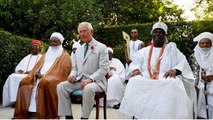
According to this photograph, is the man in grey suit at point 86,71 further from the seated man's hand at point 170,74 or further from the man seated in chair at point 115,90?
the man seated in chair at point 115,90

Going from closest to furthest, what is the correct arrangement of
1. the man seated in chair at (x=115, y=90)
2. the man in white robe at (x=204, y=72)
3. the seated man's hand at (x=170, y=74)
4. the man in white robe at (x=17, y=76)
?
the seated man's hand at (x=170, y=74), the man in white robe at (x=204, y=72), the man in white robe at (x=17, y=76), the man seated in chair at (x=115, y=90)

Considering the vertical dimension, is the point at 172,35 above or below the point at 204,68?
above

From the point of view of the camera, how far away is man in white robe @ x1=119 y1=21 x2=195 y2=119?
196 inches

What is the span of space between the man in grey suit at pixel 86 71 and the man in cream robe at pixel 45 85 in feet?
2.87

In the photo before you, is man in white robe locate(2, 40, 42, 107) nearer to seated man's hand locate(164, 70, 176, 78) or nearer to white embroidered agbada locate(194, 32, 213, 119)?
white embroidered agbada locate(194, 32, 213, 119)

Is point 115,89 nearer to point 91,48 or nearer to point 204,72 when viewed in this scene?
point 204,72

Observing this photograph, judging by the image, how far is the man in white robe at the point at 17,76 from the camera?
28.2ft

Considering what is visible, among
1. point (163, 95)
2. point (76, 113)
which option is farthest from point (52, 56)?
point (163, 95)

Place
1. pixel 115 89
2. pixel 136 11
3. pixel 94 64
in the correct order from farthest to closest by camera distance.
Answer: pixel 136 11
pixel 115 89
pixel 94 64

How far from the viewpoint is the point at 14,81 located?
8594 millimetres

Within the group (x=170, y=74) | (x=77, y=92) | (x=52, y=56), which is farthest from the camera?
(x=52, y=56)

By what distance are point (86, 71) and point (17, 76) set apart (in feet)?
10.3

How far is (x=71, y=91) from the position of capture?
5.86 meters

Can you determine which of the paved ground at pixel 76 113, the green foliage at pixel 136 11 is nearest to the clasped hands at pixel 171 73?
the paved ground at pixel 76 113
